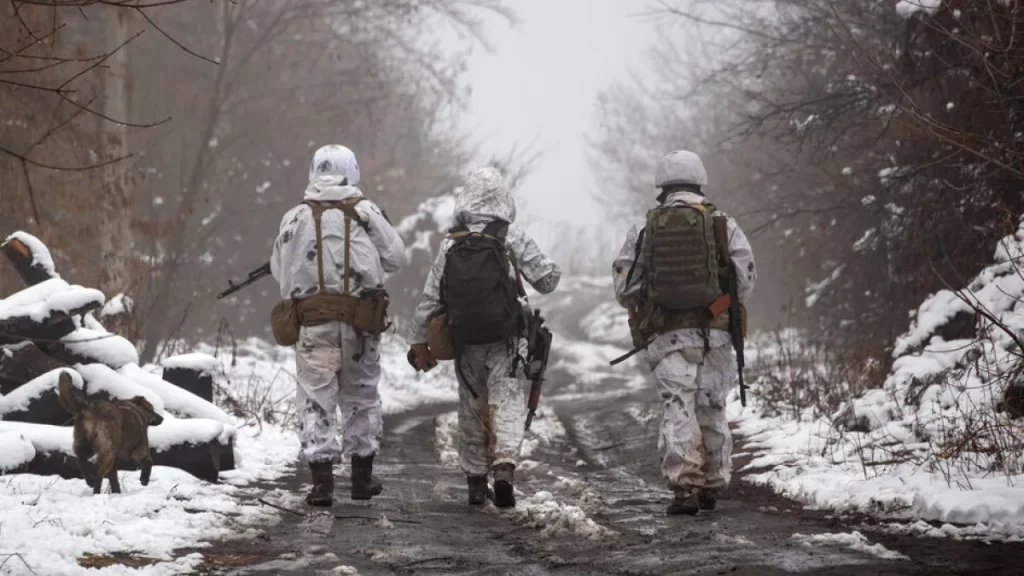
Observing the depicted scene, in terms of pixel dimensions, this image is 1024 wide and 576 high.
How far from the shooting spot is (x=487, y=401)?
24.7ft

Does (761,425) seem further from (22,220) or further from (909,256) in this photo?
(22,220)

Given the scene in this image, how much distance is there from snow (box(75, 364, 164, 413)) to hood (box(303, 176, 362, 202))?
5.31 ft

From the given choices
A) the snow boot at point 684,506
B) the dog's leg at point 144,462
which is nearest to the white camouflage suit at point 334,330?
the dog's leg at point 144,462

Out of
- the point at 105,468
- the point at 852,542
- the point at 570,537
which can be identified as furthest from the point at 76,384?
the point at 852,542

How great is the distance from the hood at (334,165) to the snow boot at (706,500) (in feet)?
9.76

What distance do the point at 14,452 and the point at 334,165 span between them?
256 cm

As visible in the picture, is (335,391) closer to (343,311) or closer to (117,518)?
(343,311)

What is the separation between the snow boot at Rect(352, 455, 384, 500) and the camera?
730 cm

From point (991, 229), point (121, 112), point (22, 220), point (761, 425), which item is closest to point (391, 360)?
point (121, 112)

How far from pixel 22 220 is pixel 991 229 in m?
10.2

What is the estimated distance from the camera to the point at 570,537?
5.74 meters

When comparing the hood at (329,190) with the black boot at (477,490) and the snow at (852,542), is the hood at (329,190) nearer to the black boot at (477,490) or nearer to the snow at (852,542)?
the black boot at (477,490)

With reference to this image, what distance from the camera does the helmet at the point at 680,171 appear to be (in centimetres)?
743

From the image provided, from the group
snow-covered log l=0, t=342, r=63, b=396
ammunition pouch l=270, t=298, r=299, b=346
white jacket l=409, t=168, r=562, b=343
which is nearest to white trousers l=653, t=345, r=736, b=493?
white jacket l=409, t=168, r=562, b=343
